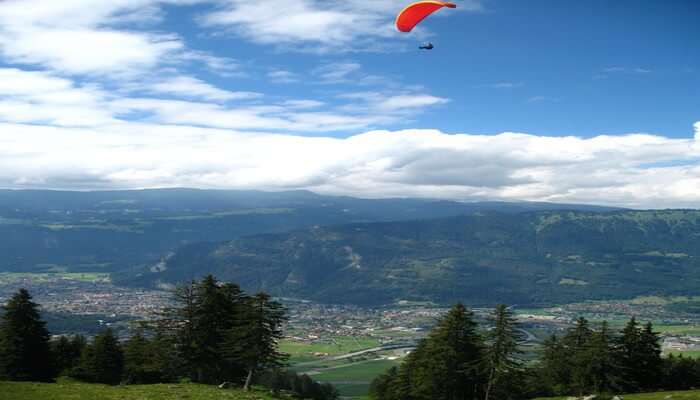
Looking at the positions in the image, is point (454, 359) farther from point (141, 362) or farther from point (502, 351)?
point (141, 362)

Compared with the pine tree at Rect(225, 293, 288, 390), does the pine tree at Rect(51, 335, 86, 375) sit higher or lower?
lower

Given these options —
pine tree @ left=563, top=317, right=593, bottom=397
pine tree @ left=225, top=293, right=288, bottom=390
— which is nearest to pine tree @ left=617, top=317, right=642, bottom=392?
pine tree @ left=563, top=317, right=593, bottom=397

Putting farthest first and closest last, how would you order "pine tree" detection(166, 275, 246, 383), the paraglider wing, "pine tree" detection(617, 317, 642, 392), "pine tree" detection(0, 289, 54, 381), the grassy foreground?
"pine tree" detection(617, 317, 642, 392) < "pine tree" detection(166, 275, 246, 383) < "pine tree" detection(0, 289, 54, 381) < the paraglider wing < the grassy foreground

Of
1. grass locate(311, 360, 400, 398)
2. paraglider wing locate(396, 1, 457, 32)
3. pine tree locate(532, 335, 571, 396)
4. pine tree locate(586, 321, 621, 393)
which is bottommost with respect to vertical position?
grass locate(311, 360, 400, 398)

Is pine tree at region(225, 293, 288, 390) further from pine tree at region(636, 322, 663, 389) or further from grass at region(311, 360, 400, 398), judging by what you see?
grass at region(311, 360, 400, 398)

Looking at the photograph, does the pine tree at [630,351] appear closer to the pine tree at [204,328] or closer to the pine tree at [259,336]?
the pine tree at [259,336]

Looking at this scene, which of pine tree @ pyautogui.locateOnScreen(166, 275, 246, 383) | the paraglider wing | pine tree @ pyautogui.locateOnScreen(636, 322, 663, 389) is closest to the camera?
the paraglider wing

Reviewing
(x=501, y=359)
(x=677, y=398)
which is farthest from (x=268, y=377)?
(x=677, y=398)

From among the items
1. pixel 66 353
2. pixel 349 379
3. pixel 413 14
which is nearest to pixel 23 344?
pixel 66 353
